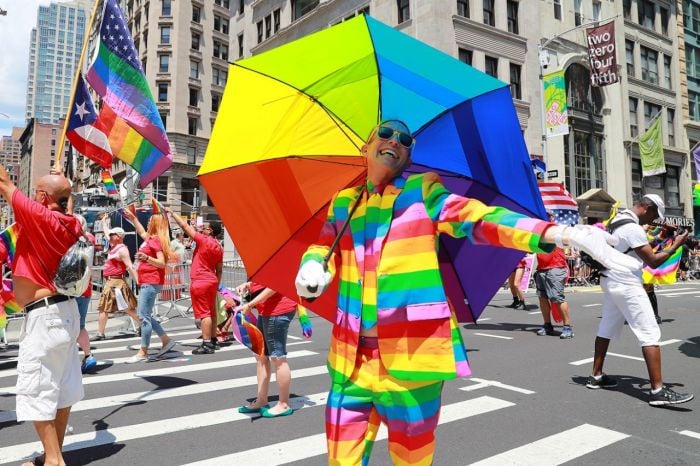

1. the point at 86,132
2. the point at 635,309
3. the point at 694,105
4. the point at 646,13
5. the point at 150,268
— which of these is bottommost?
the point at 635,309

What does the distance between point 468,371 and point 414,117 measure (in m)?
1.18

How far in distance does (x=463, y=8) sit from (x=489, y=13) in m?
1.96

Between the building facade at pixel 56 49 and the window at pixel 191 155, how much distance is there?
4732cm

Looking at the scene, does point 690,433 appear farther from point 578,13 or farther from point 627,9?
point 627,9

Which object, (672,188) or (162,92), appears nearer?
(672,188)

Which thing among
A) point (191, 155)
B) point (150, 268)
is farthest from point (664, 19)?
point (191, 155)

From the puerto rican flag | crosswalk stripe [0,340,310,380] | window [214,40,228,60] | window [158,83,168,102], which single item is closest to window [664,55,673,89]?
crosswalk stripe [0,340,310,380]

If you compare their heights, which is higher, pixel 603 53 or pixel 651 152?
pixel 603 53

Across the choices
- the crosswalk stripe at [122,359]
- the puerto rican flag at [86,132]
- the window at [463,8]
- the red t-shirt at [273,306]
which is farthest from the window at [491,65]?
the red t-shirt at [273,306]

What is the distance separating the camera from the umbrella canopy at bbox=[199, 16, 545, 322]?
2.48 metres

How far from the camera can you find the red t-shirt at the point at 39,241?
349 centimetres

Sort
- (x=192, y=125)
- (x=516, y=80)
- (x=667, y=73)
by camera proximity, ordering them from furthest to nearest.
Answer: (x=192, y=125) < (x=667, y=73) < (x=516, y=80)

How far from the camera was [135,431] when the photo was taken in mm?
4609

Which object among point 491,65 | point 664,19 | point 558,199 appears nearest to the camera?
point 558,199
